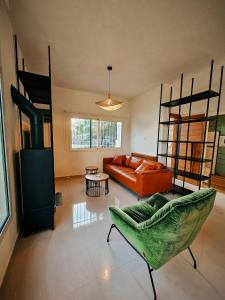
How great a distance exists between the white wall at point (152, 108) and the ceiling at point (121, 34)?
1.73 feet

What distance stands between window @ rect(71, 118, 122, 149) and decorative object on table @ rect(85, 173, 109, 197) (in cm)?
156

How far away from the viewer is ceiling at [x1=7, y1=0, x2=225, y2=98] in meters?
1.54

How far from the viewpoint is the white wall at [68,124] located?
13.4 ft

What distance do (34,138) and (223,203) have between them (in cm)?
382

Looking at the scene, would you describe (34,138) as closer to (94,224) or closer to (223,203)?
(94,224)

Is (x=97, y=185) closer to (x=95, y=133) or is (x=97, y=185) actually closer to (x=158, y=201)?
(x=95, y=133)

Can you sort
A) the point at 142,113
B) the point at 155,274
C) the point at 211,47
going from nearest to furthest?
the point at 155,274 < the point at 211,47 < the point at 142,113

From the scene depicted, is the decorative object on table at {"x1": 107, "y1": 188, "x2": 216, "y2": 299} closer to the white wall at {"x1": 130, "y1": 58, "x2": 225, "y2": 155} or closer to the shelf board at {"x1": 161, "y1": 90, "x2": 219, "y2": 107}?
the shelf board at {"x1": 161, "y1": 90, "x2": 219, "y2": 107}

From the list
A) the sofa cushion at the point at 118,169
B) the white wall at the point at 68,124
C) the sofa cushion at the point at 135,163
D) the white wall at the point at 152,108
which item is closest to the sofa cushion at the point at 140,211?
the sofa cushion at the point at 118,169

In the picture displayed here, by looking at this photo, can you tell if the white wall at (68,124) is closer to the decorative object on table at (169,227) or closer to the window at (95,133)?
the window at (95,133)

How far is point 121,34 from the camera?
1959mm

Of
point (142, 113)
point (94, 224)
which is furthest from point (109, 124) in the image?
point (94, 224)

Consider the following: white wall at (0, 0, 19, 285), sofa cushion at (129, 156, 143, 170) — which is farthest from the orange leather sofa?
white wall at (0, 0, 19, 285)

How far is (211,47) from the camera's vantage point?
213 centimetres
